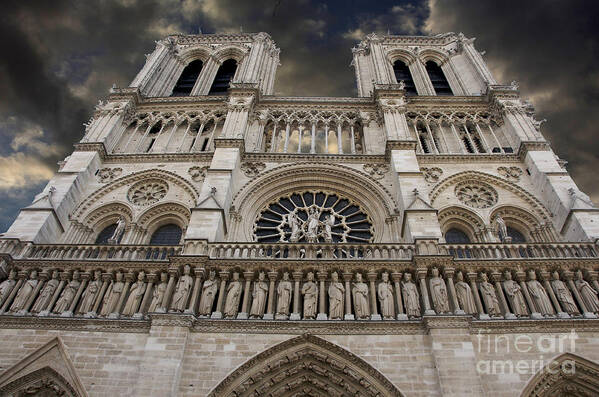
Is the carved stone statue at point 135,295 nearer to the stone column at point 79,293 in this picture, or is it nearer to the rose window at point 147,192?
the stone column at point 79,293

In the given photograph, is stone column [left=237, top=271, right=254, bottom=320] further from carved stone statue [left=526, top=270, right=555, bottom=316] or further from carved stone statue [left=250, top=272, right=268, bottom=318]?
carved stone statue [left=526, top=270, right=555, bottom=316]

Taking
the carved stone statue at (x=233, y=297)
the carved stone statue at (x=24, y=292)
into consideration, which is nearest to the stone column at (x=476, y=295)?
the carved stone statue at (x=233, y=297)

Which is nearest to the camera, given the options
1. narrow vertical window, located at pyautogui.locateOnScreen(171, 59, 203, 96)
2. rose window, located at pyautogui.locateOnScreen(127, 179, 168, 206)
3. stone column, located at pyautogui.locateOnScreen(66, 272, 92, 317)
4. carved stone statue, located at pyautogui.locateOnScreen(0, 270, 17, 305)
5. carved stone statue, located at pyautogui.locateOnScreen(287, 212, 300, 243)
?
stone column, located at pyautogui.locateOnScreen(66, 272, 92, 317)

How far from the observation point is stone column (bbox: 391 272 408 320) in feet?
31.9

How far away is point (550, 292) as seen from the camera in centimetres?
1024

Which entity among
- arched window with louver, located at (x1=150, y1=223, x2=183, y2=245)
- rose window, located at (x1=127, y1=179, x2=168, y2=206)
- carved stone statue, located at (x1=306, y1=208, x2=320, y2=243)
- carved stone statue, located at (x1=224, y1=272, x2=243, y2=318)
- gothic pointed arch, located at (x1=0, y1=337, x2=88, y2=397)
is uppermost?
rose window, located at (x1=127, y1=179, x2=168, y2=206)

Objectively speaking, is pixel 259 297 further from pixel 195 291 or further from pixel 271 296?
pixel 195 291

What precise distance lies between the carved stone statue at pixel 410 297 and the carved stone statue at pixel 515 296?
2.10 metres

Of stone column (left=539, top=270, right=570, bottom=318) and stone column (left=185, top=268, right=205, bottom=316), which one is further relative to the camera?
stone column (left=185, top=268, right=205, bottom=316)

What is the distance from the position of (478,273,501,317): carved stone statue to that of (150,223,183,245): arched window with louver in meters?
8.83

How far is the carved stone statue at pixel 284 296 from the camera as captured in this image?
9.89 m

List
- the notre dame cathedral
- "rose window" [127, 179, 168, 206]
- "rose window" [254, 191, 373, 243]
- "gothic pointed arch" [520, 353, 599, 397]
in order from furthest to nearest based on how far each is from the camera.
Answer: "rose window" [127, 179, 168, 206] → "rose window" [254, 191, 373, 243] → the notre dame cathedral → "gothic pointed arch" [520, 353, 599, 397]

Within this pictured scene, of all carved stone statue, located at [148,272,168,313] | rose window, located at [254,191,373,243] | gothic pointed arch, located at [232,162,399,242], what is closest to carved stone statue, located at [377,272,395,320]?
rose window, located at [254,191,373,243]

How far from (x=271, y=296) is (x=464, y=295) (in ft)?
14.5
